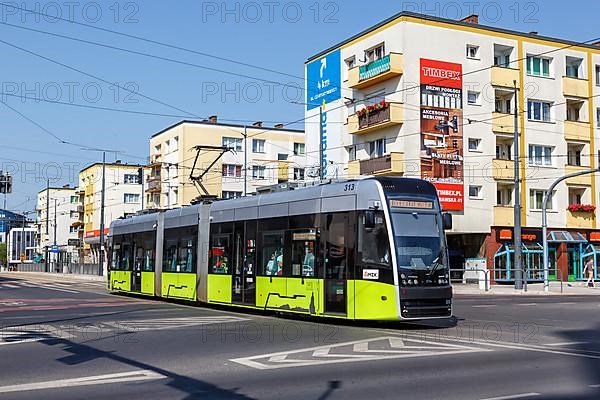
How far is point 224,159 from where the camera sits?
236 feet

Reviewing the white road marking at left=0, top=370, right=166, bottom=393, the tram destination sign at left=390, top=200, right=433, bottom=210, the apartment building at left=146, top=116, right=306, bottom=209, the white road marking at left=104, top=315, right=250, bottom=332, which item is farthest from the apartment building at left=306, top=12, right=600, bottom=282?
the white road marking at left=0, top=370, right=166, bottom=393

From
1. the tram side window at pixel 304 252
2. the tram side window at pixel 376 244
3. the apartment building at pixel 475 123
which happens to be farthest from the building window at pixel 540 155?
the tram side window at pixel 376 244

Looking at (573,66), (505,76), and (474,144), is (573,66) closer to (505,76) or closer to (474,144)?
(505,76)

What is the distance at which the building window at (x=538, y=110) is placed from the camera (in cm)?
4894

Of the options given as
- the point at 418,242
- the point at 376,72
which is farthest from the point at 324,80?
the point at 418,242

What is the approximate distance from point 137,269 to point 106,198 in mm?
68984

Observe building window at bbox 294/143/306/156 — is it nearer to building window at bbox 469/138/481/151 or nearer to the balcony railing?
the balcony railing

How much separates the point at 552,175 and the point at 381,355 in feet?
134

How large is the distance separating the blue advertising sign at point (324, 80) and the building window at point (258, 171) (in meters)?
19.5

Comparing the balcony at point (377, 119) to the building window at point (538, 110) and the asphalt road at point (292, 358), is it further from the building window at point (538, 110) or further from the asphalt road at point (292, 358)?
the asphalt road at point (292, 358)

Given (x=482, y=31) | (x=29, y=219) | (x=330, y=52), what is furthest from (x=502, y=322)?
(x=29, y=219)

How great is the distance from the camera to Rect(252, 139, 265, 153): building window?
7431 centimetres

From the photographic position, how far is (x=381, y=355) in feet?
39.3

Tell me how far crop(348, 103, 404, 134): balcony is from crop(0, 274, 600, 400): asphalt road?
84.8 feet
